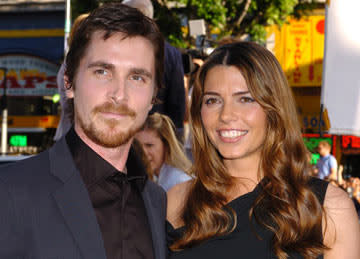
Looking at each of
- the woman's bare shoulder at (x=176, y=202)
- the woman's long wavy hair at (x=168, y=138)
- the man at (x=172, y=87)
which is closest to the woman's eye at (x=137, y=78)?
the woman's bare shoulder at (x=176, y=202)

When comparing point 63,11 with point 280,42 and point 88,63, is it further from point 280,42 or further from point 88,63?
point 88,63

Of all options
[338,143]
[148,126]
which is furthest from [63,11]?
[148,126]

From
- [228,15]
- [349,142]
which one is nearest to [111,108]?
[228,15]

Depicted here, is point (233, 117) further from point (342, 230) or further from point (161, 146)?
point (161, 146)

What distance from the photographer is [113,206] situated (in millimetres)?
2555

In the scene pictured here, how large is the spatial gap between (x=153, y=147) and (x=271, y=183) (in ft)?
8.96

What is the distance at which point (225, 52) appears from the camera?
3330 mm

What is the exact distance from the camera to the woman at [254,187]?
9.74 feet

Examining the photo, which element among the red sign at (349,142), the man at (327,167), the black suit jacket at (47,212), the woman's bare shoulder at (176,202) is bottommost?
the red sign at (349,142)

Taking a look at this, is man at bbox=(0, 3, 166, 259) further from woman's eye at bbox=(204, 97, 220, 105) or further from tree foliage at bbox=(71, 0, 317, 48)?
tree foliage at bbox=(71, 0, 317, 48)

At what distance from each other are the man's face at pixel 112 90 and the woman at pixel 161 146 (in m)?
2.83

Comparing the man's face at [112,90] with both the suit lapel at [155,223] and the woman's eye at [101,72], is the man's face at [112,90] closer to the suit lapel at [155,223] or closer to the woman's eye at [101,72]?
the woman's eye at [101,72]

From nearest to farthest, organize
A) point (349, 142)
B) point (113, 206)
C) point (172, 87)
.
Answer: point (113, 206)
point (172, 87)
point (349, 142)

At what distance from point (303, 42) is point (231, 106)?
17312mm
